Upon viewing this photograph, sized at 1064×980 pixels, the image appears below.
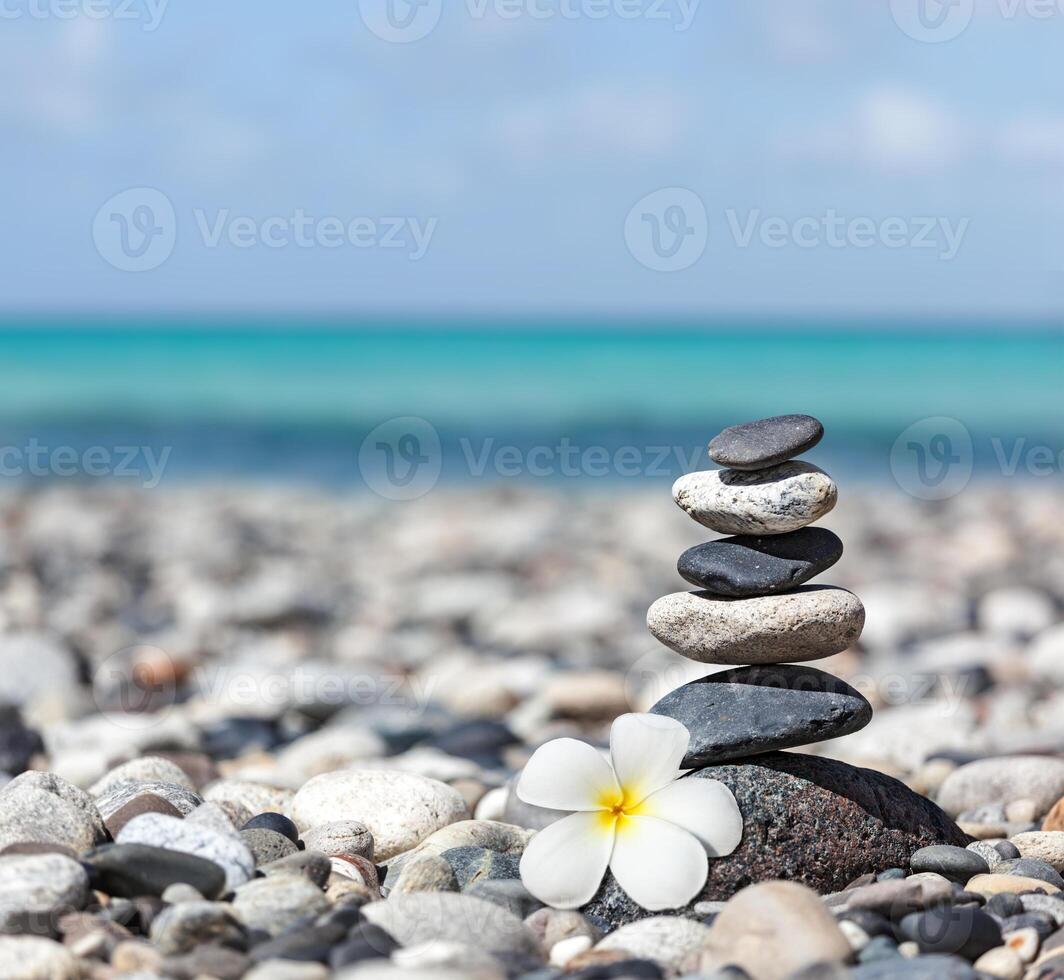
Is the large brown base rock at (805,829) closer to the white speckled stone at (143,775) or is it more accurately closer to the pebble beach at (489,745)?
the pebble beach at (489,745)

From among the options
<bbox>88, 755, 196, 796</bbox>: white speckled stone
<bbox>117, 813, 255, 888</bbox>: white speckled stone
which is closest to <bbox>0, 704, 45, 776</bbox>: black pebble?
<bbox>88, 755, 196, 796</bbox>: white speckled stone

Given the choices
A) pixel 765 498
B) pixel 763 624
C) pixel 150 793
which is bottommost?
pixel 150 793

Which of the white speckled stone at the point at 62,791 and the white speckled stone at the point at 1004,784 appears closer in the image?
the white speckled stone at the point at 62,791

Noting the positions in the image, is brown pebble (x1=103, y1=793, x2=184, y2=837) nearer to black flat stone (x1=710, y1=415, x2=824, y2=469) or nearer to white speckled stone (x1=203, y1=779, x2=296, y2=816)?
white speckled stone (x1=203, y1=779, x2=296, y2=816)

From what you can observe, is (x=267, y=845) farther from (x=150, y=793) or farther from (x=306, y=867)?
(x=150, y=793)

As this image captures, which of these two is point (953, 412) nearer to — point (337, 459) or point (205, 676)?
point (337, 459)

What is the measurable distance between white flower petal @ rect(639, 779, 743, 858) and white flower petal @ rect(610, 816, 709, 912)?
37 mm

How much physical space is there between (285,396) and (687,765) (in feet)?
110

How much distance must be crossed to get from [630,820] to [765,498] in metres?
1.01

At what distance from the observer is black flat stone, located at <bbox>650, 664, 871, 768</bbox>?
12.1 ft

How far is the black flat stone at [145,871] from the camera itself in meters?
3.18

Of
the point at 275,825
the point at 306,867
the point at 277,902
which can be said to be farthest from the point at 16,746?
the point at 277,902

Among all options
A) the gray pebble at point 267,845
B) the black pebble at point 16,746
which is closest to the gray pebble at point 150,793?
A: the gray pebble at point 267,845

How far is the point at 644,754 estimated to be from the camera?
3.61 m
